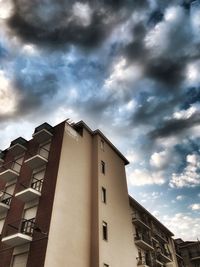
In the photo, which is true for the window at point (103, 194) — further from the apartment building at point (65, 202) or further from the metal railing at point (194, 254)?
the metal railing at point (194, 254)

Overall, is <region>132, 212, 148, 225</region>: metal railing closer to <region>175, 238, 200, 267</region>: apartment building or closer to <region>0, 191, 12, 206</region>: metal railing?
<region>175, 238, 200, 267</region>: apartment building

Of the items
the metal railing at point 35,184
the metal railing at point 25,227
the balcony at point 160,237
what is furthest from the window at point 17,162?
the balcony at point 160,237

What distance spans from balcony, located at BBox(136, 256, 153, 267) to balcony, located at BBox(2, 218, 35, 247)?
14.7 meters

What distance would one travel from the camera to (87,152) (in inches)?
974

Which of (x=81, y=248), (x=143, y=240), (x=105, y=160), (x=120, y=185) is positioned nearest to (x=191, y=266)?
(x=143, y=240)

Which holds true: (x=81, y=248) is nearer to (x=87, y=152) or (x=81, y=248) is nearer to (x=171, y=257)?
(x=87, y=152)

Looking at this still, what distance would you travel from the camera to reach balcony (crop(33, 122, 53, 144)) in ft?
76.8

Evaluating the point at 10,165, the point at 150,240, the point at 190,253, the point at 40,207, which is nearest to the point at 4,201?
the point at 10,165

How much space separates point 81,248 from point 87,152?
9369mm

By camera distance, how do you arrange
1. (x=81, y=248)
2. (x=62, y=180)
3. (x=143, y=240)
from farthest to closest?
(x=143, y=240) < (x=62, y=180) < (x=81, y=248)

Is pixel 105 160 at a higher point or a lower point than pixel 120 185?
higher

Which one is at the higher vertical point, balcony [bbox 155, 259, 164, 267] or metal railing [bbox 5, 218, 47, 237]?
balcony [bbox 155, 259, 164, 267]

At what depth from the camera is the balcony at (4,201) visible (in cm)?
2069

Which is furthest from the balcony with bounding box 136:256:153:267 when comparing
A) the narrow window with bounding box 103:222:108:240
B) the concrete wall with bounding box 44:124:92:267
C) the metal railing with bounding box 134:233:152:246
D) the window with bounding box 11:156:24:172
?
the window with bounding box 11:156:24:172
